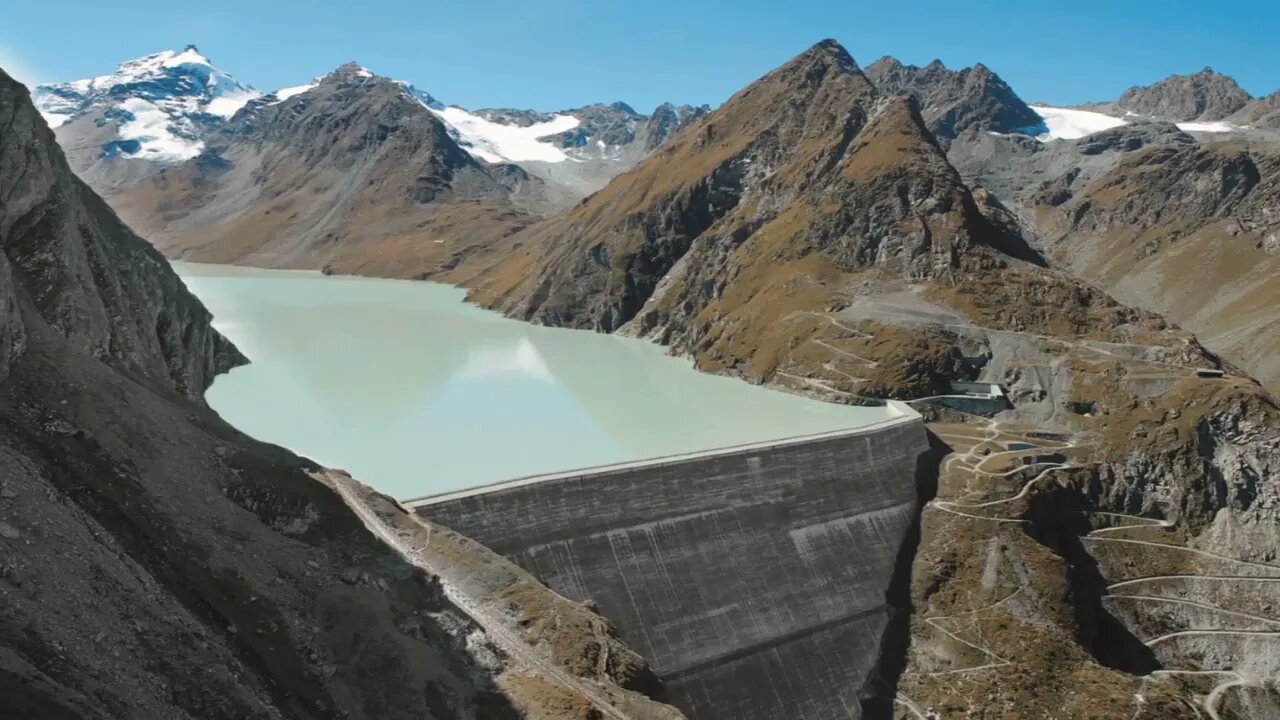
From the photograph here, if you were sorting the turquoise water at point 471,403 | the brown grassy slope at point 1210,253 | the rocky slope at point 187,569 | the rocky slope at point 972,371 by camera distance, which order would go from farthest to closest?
1. the brown grassy slope at point 1210,253
2. the turquoise water at point 471,403
3. the rocky slope at point 972,371
4. the rocky slope at point 187,569

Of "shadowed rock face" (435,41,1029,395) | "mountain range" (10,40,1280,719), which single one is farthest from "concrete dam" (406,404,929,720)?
"shadowed rock face" (435,41,1029,395)

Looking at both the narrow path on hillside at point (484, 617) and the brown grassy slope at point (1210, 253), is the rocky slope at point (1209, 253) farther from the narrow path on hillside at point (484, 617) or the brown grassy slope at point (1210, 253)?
the narrow path on hillside at point (484, 617)

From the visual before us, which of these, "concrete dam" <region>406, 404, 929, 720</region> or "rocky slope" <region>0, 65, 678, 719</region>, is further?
"concrete dam" <region>406, 404, 929, 720</region>

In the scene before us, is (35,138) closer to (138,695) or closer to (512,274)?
(138,695)

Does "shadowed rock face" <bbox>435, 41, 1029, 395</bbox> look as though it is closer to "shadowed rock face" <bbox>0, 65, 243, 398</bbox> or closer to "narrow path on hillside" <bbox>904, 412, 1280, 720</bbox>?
"narrow path on hillside" <bbox>904, 412, 1280, 720</bbox>

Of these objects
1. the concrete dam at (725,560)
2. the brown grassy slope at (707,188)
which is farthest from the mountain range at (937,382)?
the concrete dam at (725,560)

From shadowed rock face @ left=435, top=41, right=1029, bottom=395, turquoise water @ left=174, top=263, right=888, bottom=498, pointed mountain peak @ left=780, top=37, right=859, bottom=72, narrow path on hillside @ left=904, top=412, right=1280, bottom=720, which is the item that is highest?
pointed mountain peak @ left=780, top=37, right=859, bottom=72

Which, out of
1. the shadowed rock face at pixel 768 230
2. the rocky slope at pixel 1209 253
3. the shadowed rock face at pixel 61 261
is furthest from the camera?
the rocky slope at pixel 1209 253
